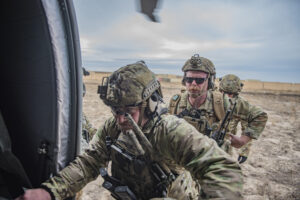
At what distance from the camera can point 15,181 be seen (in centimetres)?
143

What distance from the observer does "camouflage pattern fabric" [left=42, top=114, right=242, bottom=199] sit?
112 centimetres

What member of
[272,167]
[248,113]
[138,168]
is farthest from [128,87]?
[272,167]

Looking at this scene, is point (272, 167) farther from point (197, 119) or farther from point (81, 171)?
point (81, 171)

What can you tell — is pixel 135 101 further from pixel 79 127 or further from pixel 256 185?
pixel 256 185

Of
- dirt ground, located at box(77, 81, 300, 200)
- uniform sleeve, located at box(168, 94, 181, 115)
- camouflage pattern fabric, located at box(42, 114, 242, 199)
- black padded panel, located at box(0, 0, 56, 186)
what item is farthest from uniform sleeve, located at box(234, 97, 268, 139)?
black padded panel, located at box(0, 0, 56, 186)

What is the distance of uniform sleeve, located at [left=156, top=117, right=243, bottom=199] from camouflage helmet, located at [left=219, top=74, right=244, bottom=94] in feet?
9.32

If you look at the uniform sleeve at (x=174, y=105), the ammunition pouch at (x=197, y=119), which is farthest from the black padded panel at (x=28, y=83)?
the uniform sleeve at (x=174, y=105)

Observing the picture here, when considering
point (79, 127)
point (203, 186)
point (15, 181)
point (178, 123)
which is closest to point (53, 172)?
point (15, 181)

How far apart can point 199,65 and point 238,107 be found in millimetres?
933

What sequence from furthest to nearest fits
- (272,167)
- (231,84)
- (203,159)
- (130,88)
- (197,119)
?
(272,167) < (231,84) < (197,119) < (130,88) < (203,159)

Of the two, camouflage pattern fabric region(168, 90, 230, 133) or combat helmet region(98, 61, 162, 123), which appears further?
camouflage pattern fabric region(168, 90, 230, 133)

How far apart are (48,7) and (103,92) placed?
0.62 meters

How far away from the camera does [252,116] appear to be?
3.29 metres

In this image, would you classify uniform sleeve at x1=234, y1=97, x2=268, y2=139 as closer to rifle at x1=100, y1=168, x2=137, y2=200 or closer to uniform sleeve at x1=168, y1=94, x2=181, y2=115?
uniform sleeve at x1=168, y1=94, x2=181, y2=115
